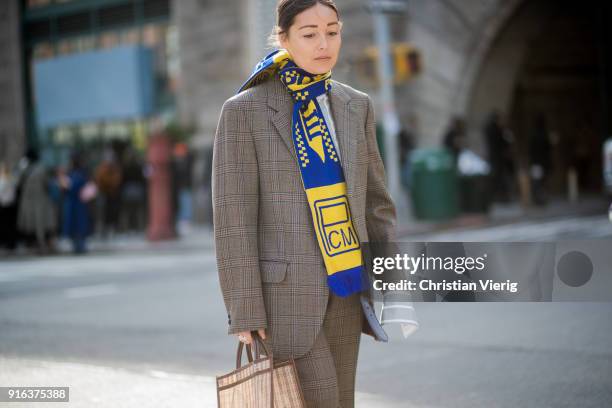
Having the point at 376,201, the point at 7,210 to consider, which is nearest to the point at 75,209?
the point at 7,210

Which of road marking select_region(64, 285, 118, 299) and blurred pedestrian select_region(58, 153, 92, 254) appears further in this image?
blurred pedestrian select_region(58, 153, 92, 254)

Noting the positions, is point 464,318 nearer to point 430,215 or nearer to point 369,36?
point 430,215

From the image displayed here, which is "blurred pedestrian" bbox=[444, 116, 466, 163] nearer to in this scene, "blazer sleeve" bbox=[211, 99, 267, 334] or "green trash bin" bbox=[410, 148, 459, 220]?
"green trash bin" bbox=[410, 148, 459, 220]

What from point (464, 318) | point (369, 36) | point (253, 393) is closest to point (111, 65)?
point (369, 36)

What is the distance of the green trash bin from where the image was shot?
18.0 m

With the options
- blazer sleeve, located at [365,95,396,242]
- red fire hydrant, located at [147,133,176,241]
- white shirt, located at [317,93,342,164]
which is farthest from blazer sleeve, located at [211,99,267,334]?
red fire hydrant, located at [147,133,176,241]

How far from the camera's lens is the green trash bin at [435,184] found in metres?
18.0

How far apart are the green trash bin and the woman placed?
14988 millimetres

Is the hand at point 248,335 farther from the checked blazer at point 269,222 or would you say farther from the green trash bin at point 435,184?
the green trash bin at point 435,184

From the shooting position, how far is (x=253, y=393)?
9.26 feet

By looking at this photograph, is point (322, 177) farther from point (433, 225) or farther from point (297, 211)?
point (433, 225)

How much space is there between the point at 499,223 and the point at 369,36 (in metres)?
8.53

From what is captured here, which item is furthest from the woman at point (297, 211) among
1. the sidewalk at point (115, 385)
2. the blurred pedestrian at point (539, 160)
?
the blurred pedestrian at point (539, 160)

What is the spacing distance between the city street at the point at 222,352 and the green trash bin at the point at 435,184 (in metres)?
7.89
